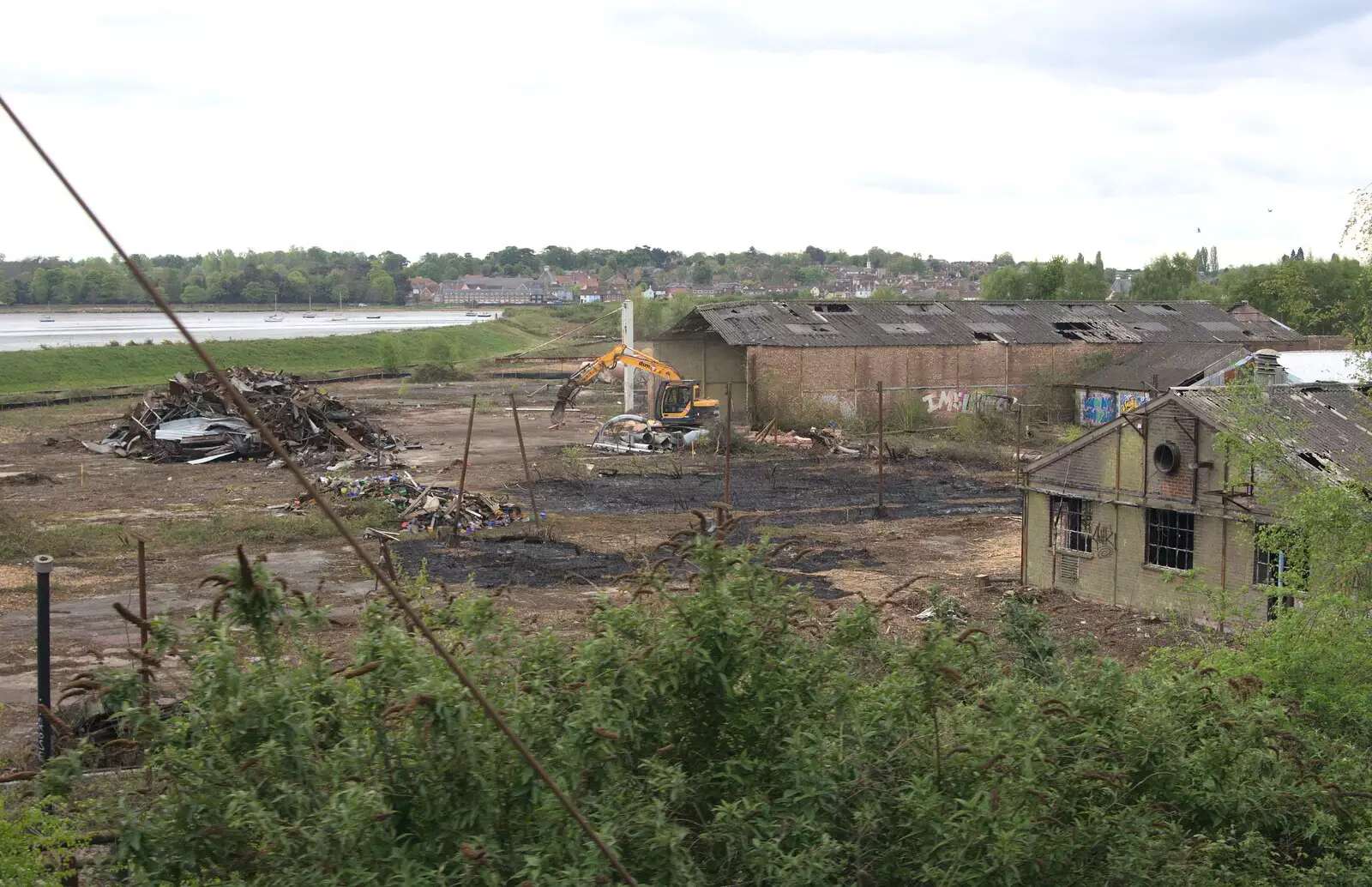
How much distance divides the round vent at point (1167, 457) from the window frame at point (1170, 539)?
0.67 m

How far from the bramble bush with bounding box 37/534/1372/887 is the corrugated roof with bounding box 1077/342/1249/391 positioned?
37.8m

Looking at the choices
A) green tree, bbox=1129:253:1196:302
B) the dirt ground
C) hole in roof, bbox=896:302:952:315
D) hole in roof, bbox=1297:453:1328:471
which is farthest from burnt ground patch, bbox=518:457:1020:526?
green tree, bbox=1129:253:1196:302

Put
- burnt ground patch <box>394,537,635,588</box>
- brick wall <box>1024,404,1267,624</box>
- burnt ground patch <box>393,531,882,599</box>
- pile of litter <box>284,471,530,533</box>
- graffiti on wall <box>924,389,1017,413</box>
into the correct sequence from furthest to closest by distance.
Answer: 1. graffiti on wall <box>924,389,1017,413</box>
2. pile of litter <box>284,471,530,533</box>
3. burnt ground patch <box>394,537,635,588</box>
4. burnt ground patch <box>393,531,882,599</box>
5. brick wall <box>1024,404,1267,624</box>

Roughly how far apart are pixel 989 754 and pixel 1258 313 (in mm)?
66555

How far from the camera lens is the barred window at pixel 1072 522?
20250 millimetres

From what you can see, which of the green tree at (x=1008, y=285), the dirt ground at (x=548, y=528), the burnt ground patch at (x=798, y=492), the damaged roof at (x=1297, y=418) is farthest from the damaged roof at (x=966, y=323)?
the damaged roof at (x=1297, y=418)

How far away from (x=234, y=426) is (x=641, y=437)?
1435 cm

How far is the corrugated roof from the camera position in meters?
43.9

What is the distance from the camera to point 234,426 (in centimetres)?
4041

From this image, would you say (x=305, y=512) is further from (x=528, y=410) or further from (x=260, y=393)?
(x=528, y=410)

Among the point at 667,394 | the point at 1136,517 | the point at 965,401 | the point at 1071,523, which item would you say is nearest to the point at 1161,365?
the point at 965,401

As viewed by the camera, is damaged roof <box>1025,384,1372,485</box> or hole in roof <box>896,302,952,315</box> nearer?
damaged roof <box>1025,384,1372,485</box>

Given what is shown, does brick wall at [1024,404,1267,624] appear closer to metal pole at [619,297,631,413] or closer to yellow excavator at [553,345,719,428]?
yellow excavator at [553,345,719,428]

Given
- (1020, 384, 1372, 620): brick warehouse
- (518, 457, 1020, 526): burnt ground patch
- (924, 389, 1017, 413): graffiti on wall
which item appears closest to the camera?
(1020, 384, 1372, 620): brick warehouse
